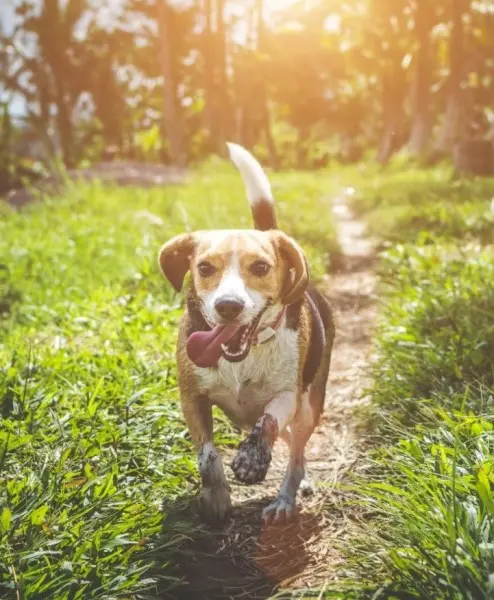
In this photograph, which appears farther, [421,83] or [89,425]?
[421,83]

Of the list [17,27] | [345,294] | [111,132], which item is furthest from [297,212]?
[111,132]

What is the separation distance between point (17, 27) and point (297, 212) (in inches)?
930

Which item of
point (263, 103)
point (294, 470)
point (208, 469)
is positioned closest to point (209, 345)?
point (208, 469)

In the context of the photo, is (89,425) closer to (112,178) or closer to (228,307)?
(228,307)

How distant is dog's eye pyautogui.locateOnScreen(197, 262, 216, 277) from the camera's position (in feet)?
9.47

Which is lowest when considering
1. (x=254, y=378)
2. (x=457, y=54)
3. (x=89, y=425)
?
(x=89, y=425)

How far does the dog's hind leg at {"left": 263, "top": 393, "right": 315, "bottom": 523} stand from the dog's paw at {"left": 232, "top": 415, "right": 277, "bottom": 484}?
0.44 meters

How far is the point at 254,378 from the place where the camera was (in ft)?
9.61

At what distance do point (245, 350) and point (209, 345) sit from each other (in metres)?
0.15

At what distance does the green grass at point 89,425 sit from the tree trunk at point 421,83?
17163mm

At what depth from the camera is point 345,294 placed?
6766 mm

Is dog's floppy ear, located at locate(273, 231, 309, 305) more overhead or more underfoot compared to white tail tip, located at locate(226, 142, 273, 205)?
more underfoot

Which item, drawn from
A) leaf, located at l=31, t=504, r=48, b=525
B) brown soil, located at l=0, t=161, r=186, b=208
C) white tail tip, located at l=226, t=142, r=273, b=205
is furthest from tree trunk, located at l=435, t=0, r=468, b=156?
leaf, located at l=31, t=504, r=48, b=525

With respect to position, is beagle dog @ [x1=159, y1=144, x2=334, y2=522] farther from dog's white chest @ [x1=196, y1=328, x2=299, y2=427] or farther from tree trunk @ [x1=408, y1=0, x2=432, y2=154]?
tree trunk @ [x1=408, y1=0, x2=432, y2=154]
